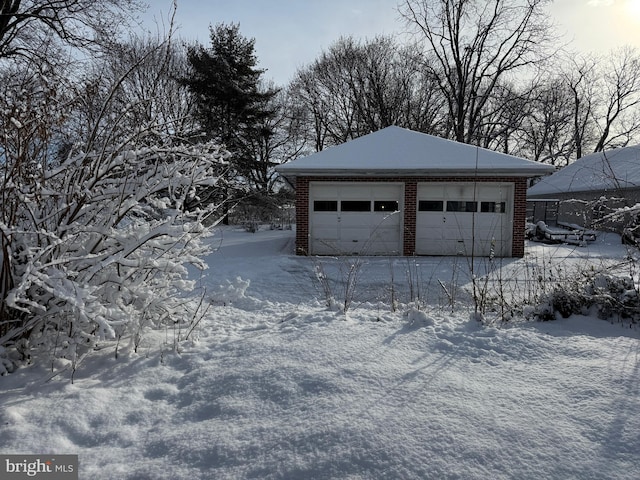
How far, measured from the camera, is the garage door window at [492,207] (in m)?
11.2

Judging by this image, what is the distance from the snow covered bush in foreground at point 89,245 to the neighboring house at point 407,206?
25.4 feet

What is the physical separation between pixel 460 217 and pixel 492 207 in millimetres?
1039

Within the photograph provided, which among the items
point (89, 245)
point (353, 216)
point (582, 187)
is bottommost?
point (89, 245)

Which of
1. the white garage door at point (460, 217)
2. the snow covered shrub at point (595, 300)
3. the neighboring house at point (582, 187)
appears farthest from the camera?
the neighboring house at point (582, 187)

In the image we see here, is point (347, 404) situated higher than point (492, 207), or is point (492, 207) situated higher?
point (492, 207)

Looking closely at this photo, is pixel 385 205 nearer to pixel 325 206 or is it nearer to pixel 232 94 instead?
pixel 325 206

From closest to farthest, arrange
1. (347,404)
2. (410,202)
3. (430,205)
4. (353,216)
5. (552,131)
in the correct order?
(347,404)
(410,202)
(430,205)
(353,216)
(552,131)

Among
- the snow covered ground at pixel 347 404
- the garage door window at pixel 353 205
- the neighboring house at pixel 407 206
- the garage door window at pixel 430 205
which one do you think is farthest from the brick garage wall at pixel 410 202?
the snow covered ground at pixel 347 404

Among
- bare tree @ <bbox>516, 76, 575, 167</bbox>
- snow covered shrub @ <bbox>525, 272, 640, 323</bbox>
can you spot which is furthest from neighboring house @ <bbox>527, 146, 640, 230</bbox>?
snow covered shrub @ <bbox>525, 272, 640, 323</bbox>

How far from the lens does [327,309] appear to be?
4551mm

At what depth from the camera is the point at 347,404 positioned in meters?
2.30

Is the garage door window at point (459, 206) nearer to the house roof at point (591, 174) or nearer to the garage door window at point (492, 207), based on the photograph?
the garage door window at point (492, 207)

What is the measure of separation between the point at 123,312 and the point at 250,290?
3.75 m

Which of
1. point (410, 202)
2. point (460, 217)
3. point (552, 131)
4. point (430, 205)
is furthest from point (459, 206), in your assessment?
point (552, 131)
